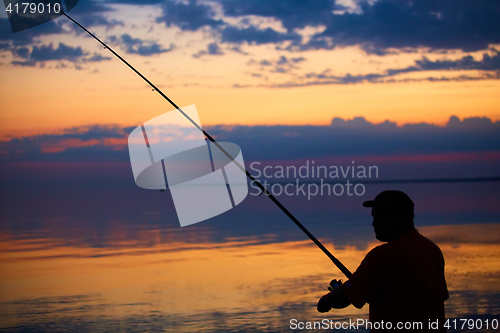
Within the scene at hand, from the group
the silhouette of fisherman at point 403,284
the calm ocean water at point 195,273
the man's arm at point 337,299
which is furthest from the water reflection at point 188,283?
the silhouette of fisherman at point 403,284

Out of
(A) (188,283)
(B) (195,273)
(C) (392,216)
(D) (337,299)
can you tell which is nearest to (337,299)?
(D) (337,299)

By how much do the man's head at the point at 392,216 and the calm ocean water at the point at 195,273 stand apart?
3.07 m

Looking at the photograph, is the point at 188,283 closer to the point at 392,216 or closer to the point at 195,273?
the point at 195,273

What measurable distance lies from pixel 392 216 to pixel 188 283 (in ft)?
15.8

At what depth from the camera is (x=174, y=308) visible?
562 centimetres

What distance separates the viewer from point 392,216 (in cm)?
225

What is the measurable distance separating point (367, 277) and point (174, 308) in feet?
12.6

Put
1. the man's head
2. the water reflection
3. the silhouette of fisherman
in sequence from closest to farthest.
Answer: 1. the silhouette of fisherman
2. the man's head
3. the water reflection

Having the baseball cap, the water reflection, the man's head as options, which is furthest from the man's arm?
the water reflection

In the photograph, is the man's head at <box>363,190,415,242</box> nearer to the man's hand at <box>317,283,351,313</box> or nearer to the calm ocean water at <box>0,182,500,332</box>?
the man's hand at <box>317,283,351,313</box>

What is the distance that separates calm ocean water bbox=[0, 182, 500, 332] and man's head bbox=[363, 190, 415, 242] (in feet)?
10.1

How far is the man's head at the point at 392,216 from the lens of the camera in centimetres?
224

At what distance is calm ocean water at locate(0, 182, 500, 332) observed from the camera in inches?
211

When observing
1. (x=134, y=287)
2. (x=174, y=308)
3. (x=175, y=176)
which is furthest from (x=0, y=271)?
(x=175, y=176)
